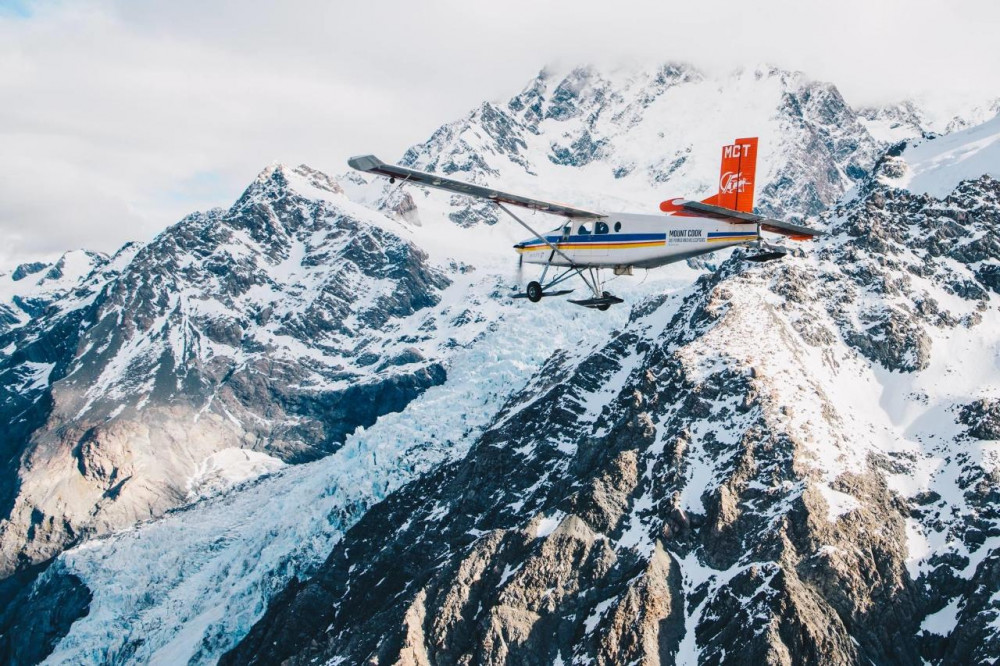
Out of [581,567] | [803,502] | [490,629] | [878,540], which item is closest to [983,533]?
[878,540]

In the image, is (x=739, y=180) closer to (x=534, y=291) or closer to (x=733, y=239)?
(x=733, y=239)

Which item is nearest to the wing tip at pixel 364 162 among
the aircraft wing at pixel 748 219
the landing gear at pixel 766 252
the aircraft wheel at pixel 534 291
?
the aircraft wheel at pixel 534 291

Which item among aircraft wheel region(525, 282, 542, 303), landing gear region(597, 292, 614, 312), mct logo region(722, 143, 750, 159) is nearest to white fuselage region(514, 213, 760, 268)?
aircraft wheel region(525, 282, 542, 303)

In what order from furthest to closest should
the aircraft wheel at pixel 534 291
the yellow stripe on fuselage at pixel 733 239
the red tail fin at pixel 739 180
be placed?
1. the aircraft wheel at pixel 534 291
2. the red tail fin at pixel 739 180
3. the yellow stripe on fuselage at pixel 733 239

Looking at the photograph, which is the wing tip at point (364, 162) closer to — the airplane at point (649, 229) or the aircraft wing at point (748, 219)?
the airplane at point (649, 229)

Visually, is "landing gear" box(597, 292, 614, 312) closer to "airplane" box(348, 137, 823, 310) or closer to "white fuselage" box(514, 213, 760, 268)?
"airplane" box(348, 137, 823, 310)

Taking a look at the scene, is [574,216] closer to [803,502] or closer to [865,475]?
[803,502]

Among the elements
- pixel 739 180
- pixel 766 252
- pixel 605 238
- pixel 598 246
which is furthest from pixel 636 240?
pixel 766 252

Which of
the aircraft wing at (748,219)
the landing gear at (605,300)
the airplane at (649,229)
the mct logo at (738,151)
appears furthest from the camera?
the landing gear at (605,300)
